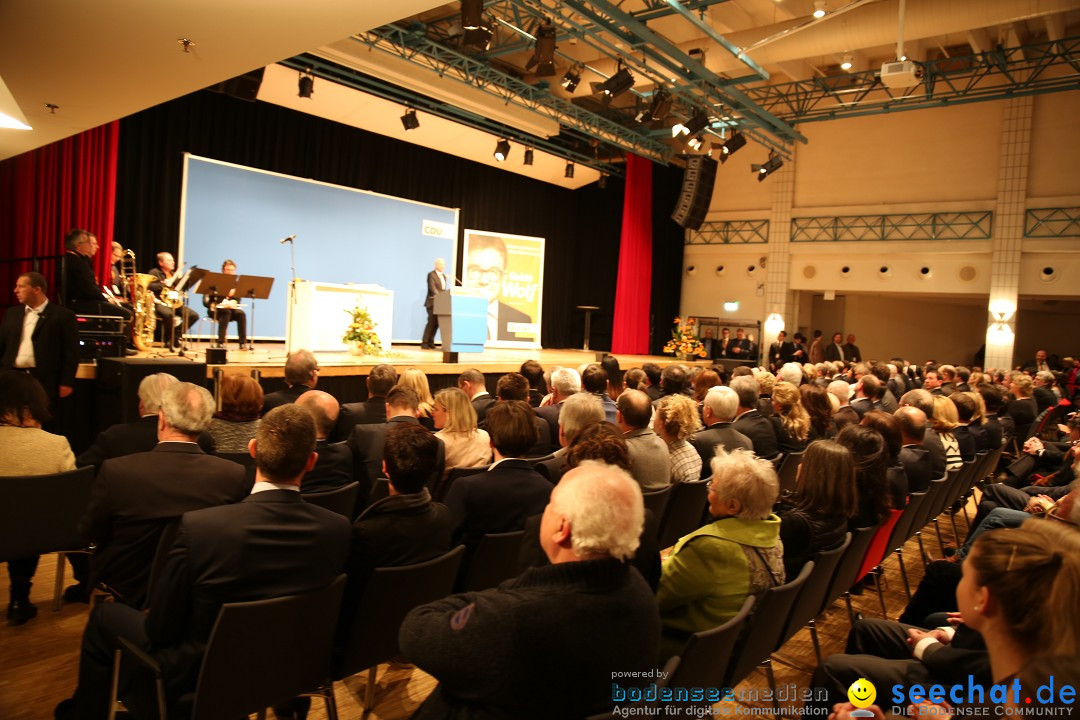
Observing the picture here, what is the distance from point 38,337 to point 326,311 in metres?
3.80

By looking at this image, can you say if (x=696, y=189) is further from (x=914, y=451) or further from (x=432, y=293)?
(x=914, y=451)

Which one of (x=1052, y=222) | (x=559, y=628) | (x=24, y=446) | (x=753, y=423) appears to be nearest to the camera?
(x=559, y=628)

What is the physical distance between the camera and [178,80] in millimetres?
3973

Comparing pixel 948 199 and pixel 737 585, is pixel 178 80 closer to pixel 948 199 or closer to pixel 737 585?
pixel 737 585

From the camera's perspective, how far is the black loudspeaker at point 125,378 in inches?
202

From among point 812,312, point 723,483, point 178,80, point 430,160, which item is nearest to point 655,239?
point 812,312

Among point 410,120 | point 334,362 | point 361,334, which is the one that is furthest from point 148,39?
point 410,120

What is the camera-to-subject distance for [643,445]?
3.42m

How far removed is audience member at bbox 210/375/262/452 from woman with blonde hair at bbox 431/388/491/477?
909mm

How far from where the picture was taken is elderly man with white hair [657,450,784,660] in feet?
6.84

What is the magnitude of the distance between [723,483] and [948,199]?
14.0m

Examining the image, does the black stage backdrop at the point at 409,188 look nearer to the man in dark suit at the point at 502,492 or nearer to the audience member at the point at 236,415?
the audience member at the point at 236,415

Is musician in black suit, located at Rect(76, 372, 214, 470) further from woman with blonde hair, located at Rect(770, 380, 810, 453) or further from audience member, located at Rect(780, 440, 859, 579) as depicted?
woman with blonde hair, located at Rect(770, 380, 810, 453)

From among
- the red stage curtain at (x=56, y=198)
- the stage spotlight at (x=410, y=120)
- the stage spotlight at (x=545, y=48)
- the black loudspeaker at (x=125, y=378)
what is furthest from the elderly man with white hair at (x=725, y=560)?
the stage spotlight at (x=410, y=120)
